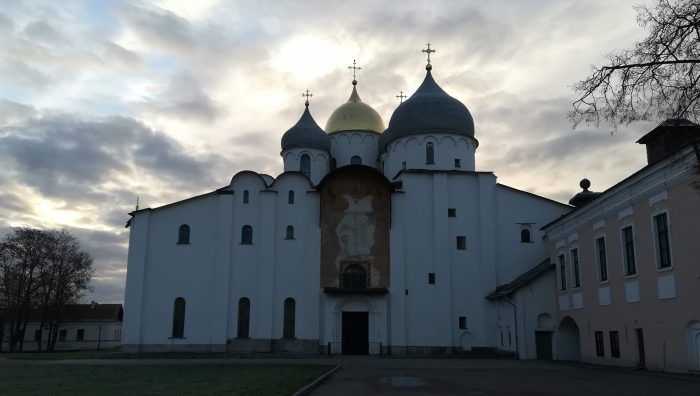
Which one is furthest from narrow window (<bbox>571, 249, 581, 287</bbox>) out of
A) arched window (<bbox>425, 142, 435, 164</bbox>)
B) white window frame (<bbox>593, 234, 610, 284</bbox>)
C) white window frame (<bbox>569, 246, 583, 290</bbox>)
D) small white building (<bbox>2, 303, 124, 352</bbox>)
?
small white building (<bbox>2, 303, 124, 352</bbox>)

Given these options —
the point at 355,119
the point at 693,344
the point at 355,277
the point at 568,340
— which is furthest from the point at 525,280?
the point at 355,119

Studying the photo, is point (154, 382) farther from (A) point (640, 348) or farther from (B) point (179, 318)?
(B) point (179, 318)

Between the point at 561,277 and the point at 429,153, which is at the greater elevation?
the point at 429,153

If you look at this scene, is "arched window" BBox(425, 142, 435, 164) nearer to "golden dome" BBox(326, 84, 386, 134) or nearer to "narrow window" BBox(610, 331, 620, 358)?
"golden dome" BBox(326, 84, 386, 134)

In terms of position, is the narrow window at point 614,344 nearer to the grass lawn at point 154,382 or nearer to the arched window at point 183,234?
the grass lawn at point 154,382

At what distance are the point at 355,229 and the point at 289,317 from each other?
20.1ft

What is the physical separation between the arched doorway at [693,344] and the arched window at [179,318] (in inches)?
992

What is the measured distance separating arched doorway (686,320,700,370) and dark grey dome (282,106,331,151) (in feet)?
93.4

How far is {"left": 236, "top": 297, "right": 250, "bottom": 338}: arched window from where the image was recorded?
1367 inches

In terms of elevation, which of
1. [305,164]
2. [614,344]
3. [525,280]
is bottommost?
[614,344]

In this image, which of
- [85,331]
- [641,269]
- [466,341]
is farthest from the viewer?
[85,331]

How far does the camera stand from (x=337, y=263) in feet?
116

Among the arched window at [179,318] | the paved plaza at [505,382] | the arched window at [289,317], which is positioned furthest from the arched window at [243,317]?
the paved plaza at [505,382]

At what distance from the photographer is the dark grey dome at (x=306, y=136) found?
43.8 m
